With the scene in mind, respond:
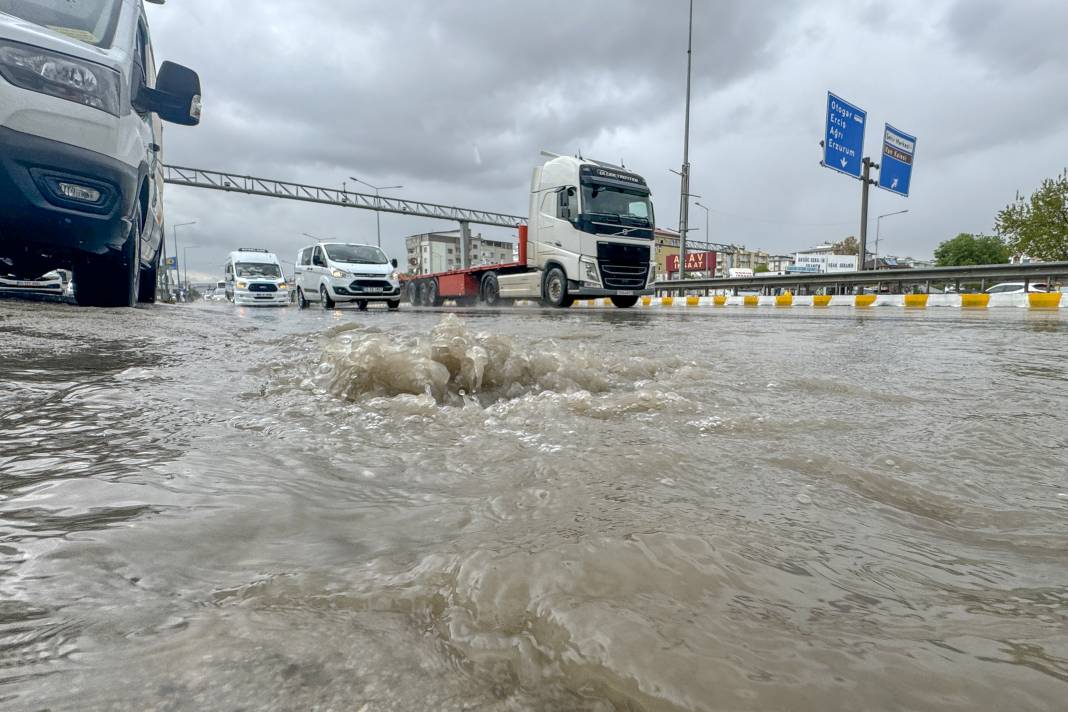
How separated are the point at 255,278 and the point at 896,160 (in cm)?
2154

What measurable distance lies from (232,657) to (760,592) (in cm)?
72

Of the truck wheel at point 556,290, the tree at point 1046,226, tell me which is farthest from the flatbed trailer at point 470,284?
the tree at point 1046,226

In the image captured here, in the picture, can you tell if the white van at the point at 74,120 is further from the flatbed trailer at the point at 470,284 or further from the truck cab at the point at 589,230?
the flatbed trailer at the point at 470,284

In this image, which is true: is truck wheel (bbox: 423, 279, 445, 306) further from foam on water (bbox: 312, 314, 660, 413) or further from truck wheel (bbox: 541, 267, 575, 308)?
foam on water (bbox: 312, 314, 660, 413)

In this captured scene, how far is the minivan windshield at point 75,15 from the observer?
13.1 feet

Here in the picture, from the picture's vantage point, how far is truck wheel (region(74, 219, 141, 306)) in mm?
5402

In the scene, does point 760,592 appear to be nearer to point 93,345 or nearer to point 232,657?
point 232,657

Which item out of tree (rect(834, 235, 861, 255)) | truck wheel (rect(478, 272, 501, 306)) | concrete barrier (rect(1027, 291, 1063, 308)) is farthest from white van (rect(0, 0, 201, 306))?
tree (rect(834, 235, 861, 255))

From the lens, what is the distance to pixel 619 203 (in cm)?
1199

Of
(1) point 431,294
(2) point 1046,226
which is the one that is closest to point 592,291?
(1) point 431,294

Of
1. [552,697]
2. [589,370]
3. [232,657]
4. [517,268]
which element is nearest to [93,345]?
[589,370]

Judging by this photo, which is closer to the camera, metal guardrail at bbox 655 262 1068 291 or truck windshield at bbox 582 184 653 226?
truck windshield at bbox 582 184 653 226

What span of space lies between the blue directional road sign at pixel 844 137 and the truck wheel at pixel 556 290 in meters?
10.2

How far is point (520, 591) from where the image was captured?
828 millimetres
